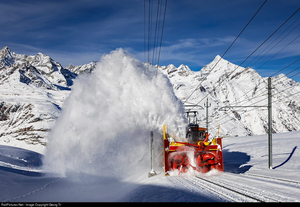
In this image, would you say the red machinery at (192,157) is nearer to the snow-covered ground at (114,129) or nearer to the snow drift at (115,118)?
the snow-covered ground at (114,129)

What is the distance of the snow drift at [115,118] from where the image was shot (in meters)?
14.8

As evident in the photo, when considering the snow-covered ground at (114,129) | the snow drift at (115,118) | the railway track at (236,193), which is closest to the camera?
the railway track at (236,193)

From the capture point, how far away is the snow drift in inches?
583

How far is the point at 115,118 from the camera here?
1523cm

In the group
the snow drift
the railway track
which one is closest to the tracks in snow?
the railway track

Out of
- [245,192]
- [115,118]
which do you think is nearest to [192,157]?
[245,192]

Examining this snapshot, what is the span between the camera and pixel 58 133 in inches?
727

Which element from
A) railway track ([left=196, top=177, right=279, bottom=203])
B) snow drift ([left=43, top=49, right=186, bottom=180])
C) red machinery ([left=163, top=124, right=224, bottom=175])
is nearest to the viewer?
railway track ([left=196, top=177, right=279, bottom=203])

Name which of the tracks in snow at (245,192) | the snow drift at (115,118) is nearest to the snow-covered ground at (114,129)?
the snow drift at (115,118)

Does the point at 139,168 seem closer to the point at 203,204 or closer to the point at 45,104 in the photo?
the point at 203,204

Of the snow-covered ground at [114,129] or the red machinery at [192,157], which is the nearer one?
the red machinery at [192,157]

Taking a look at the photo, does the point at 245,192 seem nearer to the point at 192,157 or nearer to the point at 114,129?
the point at 192,157

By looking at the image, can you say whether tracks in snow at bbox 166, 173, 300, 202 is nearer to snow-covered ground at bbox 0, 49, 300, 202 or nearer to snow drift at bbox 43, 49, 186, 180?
snow-covered ground at bbox 0, 49, 300, 202

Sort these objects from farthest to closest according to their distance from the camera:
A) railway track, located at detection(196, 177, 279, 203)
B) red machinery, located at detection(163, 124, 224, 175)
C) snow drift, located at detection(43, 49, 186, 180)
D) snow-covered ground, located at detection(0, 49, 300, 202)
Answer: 1. snow drift, located at detection(43, 49, 186, 180)
2. snow-covered ground, located at detection(0, 49, 300, 202)
3. red machinery, located at detection(163, 124, 224, 175)
4. railway track, located at detection(196, 177, 279, 203)
